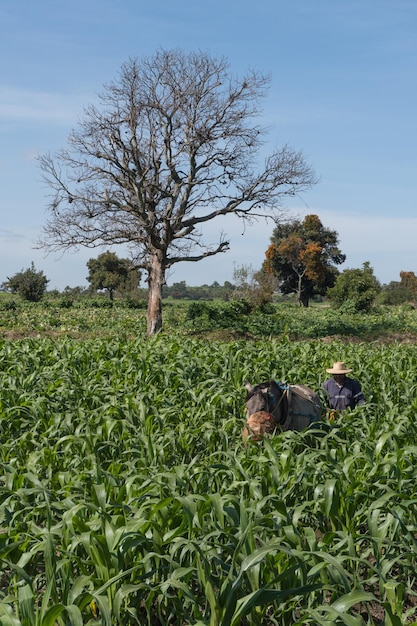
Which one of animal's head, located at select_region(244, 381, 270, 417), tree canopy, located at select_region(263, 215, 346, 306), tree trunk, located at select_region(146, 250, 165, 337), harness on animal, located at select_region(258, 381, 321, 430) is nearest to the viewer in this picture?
animal's head, located at select_region(244, 381, 270, 417)

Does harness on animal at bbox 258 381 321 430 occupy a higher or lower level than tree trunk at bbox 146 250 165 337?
lower

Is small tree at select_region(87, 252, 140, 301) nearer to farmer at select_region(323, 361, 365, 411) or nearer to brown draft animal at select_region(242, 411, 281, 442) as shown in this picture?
farmer at select_region(323, 361, 365, 411)

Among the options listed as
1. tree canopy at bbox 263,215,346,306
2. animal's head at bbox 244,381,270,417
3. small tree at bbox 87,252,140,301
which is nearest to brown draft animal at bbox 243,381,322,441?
animal's head at bbox 244,381,270,417

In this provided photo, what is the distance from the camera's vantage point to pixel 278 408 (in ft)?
24.5

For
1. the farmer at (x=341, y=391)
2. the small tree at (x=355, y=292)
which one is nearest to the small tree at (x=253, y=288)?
the small tree at (x=355, y=292)

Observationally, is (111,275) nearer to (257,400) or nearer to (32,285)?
(32,285)

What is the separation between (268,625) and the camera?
4.37 m

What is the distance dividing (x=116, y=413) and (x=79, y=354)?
4704mm

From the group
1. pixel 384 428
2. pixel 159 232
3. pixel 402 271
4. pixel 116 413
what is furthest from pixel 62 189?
pixel 402 271

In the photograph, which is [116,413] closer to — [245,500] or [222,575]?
[245,500]

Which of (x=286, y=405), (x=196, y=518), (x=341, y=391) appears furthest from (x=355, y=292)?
(x=196, y=518)

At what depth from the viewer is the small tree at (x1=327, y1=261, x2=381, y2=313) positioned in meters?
44.7

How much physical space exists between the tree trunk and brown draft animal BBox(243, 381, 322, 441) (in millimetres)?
18927

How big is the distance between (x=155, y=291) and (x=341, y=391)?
58.8 feet
